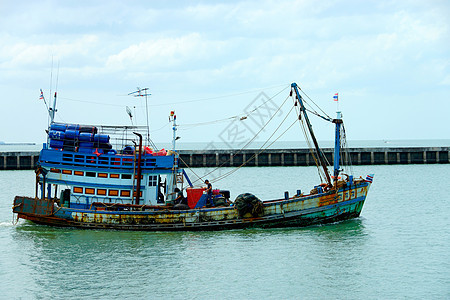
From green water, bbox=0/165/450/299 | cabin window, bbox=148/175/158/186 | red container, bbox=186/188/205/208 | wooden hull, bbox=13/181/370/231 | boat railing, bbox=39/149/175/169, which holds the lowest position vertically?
green water, bbox=0/165/450/299

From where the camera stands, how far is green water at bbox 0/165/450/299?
1883 cm

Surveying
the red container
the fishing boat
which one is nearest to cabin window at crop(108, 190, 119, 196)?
the fishing boat

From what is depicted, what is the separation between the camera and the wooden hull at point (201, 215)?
2795 cm

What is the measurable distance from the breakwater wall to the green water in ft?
150

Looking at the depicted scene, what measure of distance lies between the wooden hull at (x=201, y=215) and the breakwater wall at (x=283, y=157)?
4802 centimetres

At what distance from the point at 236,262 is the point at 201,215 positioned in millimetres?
5933

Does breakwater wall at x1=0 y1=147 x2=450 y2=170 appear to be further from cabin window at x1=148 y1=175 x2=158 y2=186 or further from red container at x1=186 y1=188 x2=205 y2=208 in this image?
red container at x1=186 y1=188 x2=205 y2=208

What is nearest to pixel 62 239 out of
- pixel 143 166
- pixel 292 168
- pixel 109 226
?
pixel 109 226

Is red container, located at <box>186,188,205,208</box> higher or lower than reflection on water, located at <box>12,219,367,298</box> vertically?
higher

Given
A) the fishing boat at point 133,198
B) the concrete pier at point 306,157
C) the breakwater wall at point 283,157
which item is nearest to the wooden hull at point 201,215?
the fishing boat at point 133,198

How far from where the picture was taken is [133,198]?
28750 mm

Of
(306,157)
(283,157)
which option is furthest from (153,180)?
(306,157)

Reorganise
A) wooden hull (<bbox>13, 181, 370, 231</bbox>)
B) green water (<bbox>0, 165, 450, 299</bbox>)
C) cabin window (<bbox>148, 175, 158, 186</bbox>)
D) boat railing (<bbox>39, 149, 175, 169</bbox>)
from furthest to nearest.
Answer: cabin window (<bbox>148, 175, 158, 186</bbox>) → boat railing (<bbox>39, 149, 175, 169</bbox>) → wooden hull (<bbox>13, 181, 370, 231</bbox>) → green water (<bbox>0, 165, 450, 299</bbox>)

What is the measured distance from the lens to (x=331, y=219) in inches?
1161
